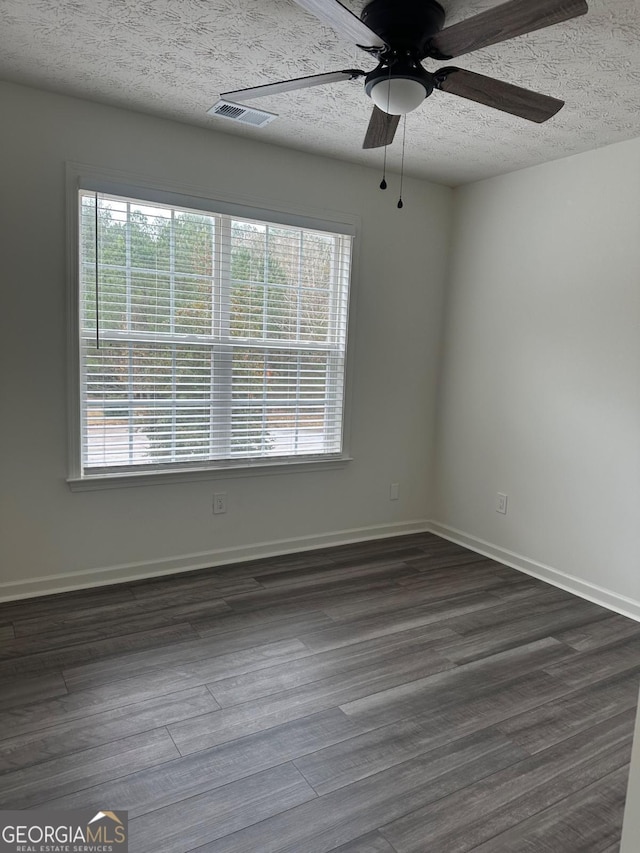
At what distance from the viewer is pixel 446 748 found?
2008 mm

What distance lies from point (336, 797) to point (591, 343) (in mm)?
2690

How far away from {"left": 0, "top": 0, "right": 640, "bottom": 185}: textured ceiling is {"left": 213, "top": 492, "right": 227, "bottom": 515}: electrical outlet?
6.92 ft

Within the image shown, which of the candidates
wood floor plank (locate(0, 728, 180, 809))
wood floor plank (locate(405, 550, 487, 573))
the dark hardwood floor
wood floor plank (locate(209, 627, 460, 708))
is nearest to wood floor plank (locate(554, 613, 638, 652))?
the dark hardwood floor

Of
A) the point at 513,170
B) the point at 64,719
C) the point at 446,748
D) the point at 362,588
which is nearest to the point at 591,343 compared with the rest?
the point at 513,170

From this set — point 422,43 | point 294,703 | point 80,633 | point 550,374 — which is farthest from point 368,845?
point 550,374

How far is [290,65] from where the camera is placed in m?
2.45

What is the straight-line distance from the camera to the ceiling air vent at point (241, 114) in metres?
2.88

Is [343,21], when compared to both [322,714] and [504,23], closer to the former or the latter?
[504,23]

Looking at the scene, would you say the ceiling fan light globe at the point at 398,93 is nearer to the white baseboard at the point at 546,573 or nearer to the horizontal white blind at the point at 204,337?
the horizontal white blind at the point at 204,337

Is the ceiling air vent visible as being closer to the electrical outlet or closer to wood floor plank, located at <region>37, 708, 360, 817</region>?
the electrical outlet

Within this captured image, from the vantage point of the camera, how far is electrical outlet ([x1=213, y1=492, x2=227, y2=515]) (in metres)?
3.52

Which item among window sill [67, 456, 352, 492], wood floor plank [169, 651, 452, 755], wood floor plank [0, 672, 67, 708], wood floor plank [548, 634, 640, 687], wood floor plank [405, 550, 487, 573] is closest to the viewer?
wood floor plank [169, 651, 452, 755]

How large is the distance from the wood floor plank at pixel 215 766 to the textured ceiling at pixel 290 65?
255cm

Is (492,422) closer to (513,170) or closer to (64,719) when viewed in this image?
(513,170)
